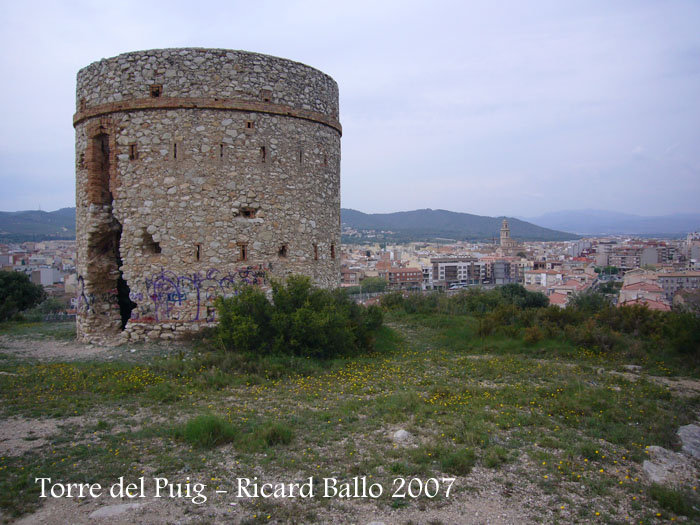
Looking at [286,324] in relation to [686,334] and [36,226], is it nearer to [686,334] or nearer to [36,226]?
[686,334]

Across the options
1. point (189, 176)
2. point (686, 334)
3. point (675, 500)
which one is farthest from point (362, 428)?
point (686, 334)

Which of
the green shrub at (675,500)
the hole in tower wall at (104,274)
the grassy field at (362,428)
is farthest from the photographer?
the hole in tower wall at (104,274)

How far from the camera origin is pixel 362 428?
242 inches

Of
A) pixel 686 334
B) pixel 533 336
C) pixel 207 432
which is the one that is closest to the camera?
pixel 207 432

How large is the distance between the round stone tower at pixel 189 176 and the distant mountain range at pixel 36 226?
12830 cm

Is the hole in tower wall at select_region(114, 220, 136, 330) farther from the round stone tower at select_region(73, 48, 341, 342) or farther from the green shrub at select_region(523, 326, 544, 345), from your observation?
the green shrub at select_region(523, 326, 544, 345)

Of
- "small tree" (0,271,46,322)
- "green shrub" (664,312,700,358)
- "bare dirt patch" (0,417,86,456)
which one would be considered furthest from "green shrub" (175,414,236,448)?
"small tree" (0,271,46,322)

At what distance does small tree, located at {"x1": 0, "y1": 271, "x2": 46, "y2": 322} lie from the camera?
18.0 meters

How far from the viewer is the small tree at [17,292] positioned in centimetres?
1797

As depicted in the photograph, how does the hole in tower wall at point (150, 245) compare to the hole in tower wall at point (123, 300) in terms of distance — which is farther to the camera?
the hole in tower wall at point (123, 300)

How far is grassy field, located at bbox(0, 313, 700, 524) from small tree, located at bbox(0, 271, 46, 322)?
31.4ft

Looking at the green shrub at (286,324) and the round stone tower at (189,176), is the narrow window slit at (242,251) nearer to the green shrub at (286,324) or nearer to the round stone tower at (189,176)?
the round stone tower at (189,176)

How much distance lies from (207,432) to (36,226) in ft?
521

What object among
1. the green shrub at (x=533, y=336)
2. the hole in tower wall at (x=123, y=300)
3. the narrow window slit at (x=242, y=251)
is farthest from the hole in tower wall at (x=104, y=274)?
the green shrub at (x=533, y=336)
